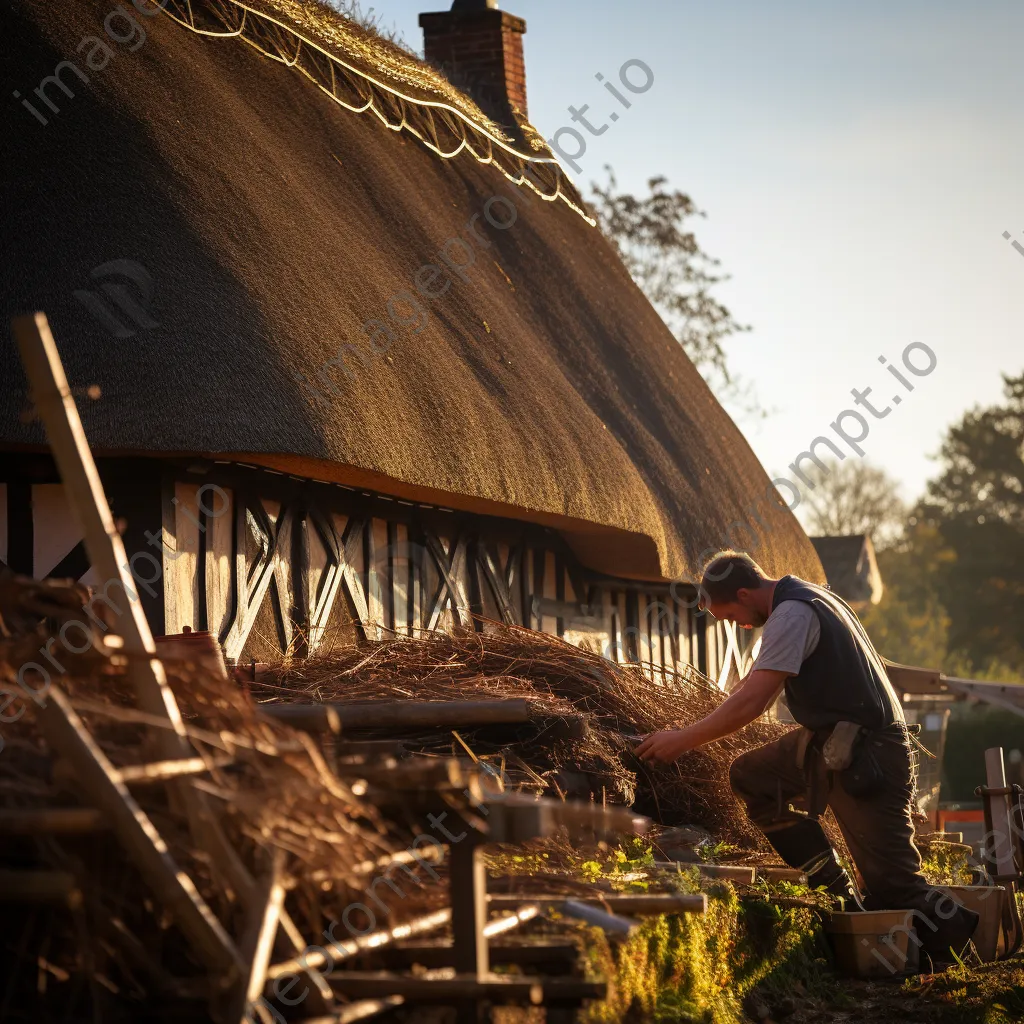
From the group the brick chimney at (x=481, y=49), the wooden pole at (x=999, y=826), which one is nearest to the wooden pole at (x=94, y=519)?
the wooden pole at (x=999, y=826)

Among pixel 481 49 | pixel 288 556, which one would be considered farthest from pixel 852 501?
pixel 288 556

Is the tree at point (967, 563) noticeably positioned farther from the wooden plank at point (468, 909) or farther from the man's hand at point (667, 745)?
the wooden plank at point (468, 909)

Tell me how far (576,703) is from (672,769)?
0.53 metres

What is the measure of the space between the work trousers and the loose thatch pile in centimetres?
58

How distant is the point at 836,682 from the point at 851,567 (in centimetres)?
1253

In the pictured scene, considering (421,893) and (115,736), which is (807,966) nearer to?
(421,893)

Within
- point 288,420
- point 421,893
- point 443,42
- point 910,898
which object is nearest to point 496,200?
point 443,42

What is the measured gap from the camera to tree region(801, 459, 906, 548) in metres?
32.3

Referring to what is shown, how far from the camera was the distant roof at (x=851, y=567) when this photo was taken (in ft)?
56.1

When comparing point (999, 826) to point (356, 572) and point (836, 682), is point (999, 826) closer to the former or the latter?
point (836, 682)

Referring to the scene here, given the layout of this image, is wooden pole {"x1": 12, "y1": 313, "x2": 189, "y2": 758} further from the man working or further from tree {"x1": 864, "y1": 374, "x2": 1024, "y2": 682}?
tree {"x1": 864, "y1": 374, "x2": 1024, "y2": 682}

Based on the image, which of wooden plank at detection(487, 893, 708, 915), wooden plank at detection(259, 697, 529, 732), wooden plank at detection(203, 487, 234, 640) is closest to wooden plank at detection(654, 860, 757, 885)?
wooden plank at detection(259, 697, 529, 732)

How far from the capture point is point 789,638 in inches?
201

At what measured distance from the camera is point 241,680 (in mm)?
5711
